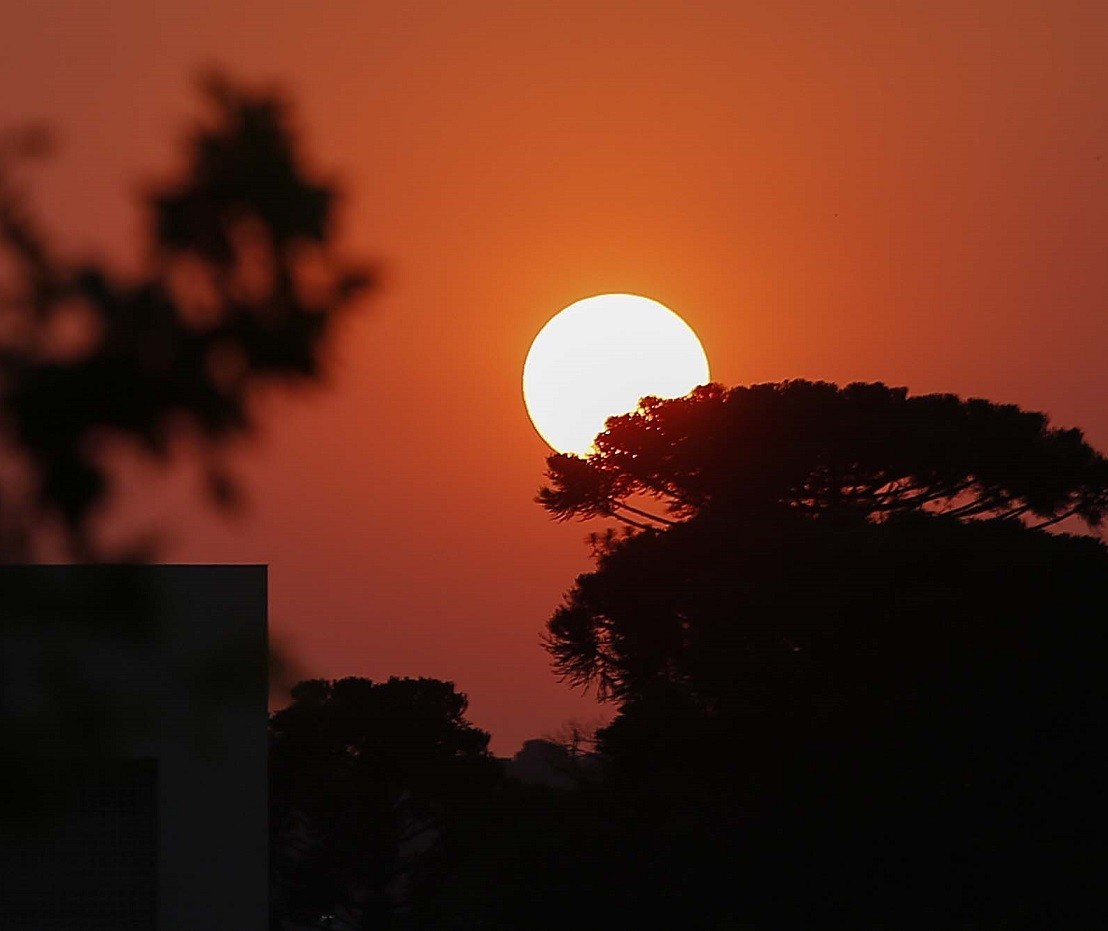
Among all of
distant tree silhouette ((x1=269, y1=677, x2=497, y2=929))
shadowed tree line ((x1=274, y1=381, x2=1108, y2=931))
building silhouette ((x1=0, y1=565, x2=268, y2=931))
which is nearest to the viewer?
building silhouette ((x1=0, y1=565, x2=268, y2=931))

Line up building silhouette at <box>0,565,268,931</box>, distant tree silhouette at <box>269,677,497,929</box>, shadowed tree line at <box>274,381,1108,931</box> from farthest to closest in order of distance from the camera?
distant tree silhouette at <box>269,677,497,929</box>
shadowed tree line at <box>274,381,1108,931</box>
building silhouette at <box>0,565,268,931</box>

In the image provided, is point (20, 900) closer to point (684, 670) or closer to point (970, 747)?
point (684, 670)

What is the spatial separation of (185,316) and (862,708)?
67.1 ft

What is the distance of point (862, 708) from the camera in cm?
2264

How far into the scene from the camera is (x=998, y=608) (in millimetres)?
23391

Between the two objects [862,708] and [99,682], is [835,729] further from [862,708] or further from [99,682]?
[99,682]

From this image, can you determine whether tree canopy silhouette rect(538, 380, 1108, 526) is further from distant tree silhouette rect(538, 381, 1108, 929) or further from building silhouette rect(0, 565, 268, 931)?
building silhouette rect(0, 565, 268, 931)

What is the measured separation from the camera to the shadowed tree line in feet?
74.3

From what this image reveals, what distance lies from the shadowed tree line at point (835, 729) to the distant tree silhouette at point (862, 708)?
0.03 m

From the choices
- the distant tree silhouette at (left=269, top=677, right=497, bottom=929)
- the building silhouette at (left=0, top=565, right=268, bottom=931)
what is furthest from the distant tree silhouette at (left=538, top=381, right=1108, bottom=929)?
the building silhouette at (left=0, top=565, right=268, bottom=931)

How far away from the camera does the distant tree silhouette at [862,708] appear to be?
74.3 feet

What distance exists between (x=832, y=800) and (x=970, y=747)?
2.12m

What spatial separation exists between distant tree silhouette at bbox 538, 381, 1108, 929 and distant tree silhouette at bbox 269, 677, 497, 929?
566 inches

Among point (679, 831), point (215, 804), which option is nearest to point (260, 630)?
point (215, 804)
